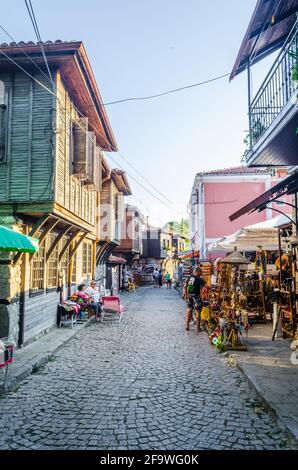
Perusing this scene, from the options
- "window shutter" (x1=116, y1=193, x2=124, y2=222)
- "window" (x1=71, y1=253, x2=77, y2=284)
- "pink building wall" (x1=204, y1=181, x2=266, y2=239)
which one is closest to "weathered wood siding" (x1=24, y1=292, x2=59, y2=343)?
"window" (x1=71, y1=253, x2=77, y2=284)

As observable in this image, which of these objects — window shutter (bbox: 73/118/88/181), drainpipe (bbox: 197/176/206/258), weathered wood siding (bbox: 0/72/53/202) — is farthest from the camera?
drainpipe (bbox: 197/176/206/258)

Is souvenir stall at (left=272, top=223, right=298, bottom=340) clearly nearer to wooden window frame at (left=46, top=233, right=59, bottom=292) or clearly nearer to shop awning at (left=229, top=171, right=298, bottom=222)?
shop awning at (left=229, top=171, right=298, bottom=222)

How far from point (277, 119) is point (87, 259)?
1177 centimetres

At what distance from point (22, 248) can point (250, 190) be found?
1930 cm

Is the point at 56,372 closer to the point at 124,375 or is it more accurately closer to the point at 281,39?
the point at 124,375

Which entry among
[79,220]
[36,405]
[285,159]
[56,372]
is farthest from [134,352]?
[285,159]

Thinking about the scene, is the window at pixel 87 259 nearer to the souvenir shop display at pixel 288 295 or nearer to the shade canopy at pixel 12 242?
the souvenir shop display at pixel 288 295

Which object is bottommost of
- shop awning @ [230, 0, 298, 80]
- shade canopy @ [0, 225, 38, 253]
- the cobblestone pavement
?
the cobblestone pavement

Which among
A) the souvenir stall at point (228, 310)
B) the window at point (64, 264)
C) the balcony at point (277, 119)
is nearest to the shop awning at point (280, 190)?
the balcony at point (277, 119)

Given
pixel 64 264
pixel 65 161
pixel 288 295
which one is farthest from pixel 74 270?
pixel 288 295

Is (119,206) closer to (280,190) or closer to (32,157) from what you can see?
(32,157)

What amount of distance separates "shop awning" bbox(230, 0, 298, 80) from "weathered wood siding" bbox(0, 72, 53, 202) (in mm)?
4788

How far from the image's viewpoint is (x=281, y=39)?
7.20 metres

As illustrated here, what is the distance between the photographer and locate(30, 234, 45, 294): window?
854 cm
